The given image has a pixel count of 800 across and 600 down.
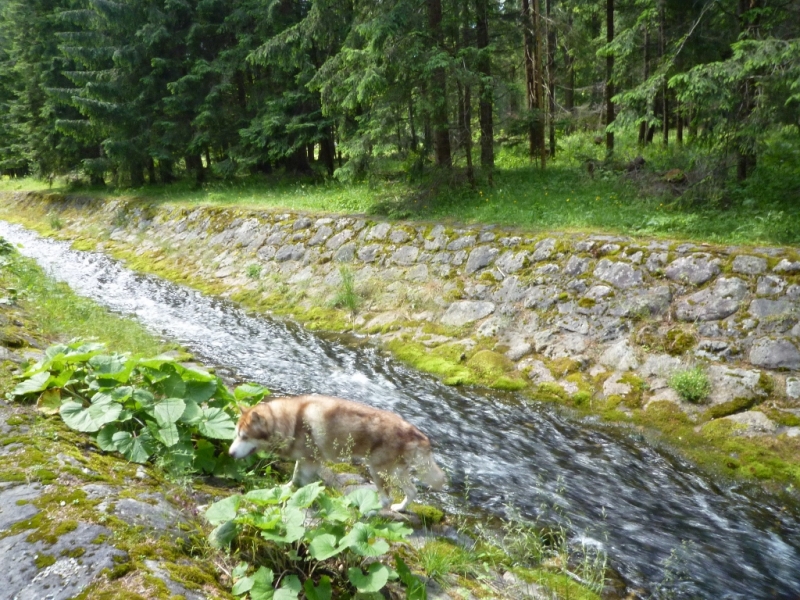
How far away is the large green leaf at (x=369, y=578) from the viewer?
3.04 m

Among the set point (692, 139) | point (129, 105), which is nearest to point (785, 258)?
point (692, 139)

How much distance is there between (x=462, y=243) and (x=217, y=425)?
8097 millimetres

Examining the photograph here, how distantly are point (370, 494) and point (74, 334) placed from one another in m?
6.93

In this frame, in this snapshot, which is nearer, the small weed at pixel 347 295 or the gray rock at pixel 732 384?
the gray rock at pixel 732 384

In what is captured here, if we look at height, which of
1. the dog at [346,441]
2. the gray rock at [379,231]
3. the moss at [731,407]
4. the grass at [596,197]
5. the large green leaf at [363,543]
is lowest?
the moss at [731,407]

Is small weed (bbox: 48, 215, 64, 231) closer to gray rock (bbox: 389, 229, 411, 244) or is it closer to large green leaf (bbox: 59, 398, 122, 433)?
gray rock (bbox: 389, 229, 411, 244)

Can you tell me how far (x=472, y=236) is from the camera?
1173 cm

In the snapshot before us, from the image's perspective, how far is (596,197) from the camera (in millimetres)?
12484

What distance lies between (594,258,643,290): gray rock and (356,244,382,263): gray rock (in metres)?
5.44

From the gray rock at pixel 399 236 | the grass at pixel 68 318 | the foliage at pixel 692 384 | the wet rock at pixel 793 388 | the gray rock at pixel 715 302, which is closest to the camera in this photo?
the wet rock at pixel 793 388

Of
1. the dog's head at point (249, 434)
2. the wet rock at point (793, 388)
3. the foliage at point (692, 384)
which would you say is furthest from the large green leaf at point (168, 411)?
the wet rock at point (793, 388)

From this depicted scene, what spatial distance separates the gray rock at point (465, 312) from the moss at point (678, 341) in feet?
10.3

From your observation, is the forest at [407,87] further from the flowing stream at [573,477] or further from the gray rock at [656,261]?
the flowing stream at [573,477]

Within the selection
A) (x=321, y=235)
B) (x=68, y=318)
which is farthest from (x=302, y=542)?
(x=321, y=235)
